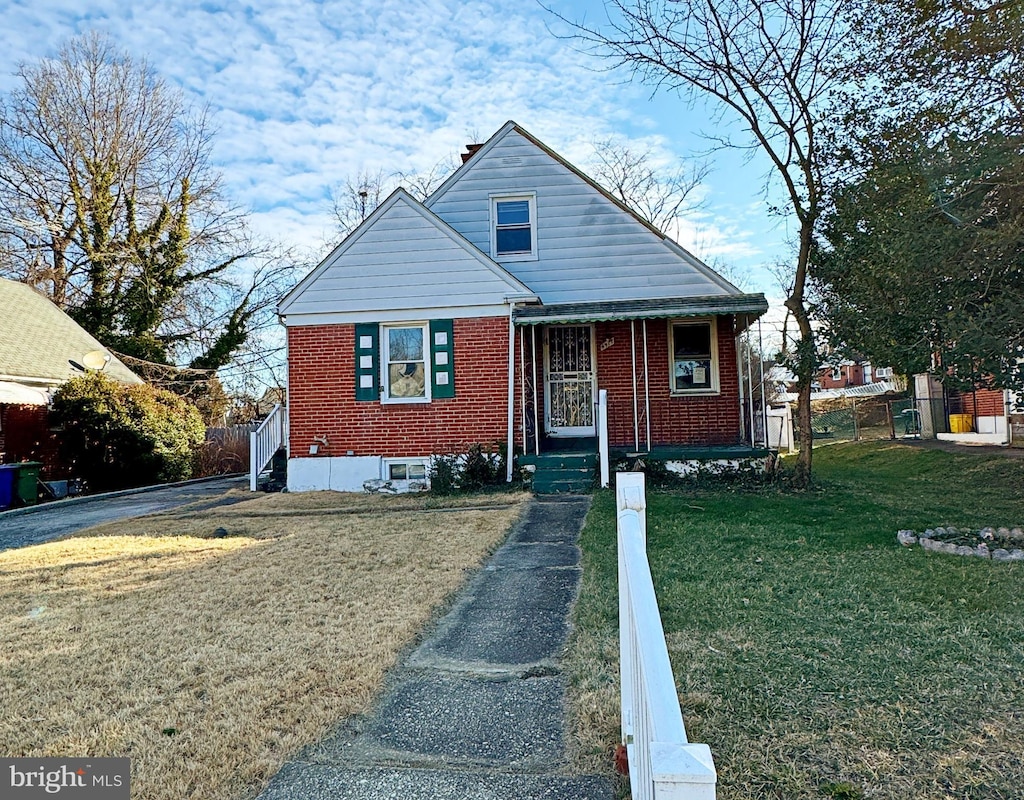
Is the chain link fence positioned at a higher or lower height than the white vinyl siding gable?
lower

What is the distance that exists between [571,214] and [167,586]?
1011cm

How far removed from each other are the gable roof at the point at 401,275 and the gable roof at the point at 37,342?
754 centimetres

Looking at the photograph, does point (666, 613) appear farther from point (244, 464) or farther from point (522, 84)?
point (244, 464)

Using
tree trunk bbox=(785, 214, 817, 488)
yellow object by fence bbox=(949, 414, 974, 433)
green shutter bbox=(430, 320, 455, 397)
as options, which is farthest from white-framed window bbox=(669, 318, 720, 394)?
yellow object by fence bbox=(949, 414, 974, 433)

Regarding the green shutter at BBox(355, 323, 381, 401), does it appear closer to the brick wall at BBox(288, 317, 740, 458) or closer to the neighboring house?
the brick wall at BBox(288, 317, 740, 458)

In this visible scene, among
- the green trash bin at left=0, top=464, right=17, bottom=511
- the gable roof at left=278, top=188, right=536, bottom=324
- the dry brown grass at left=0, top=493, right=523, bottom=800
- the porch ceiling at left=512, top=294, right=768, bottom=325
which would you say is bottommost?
the dry brown grass at left=0, top=493, right=523, bottom=800

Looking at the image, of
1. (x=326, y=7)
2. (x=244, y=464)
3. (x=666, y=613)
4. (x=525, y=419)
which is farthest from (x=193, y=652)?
(x=244, y=464)

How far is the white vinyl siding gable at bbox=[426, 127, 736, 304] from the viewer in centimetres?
1306

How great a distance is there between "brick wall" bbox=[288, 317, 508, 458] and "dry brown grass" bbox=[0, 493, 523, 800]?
3.46 metres

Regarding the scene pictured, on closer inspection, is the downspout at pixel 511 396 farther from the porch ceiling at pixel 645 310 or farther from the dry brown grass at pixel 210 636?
the dry brown grass at pixel 210 636

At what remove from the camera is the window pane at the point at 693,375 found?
1258 centimetres

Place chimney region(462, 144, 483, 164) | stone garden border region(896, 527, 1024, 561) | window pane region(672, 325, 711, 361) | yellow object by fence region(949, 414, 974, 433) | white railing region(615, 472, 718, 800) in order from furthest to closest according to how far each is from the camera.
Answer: yellow object by fence region(949, 414, 974, 433), chimney region(462, 144, 483, 164), window pane region(672, 325, 711, 361), stone garden border region(896, 527, 1024, 561), white railing region(615, 472, 718, 800)

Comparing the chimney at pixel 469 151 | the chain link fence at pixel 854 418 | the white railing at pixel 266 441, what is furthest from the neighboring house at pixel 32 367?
the chain link fence at pixel 854 418

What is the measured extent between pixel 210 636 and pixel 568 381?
9.29m
